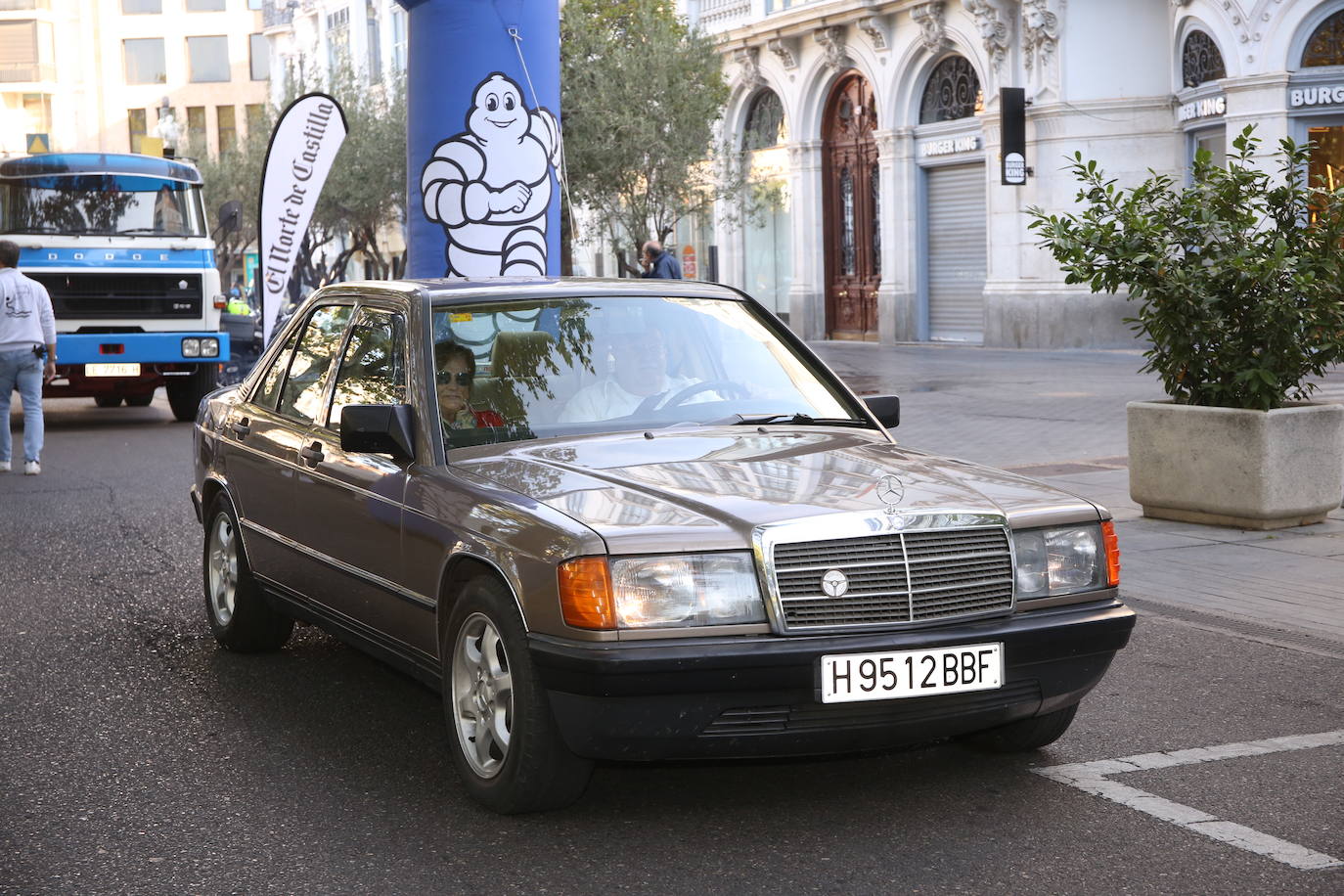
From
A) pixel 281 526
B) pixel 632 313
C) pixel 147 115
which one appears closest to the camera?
pixel 632 313

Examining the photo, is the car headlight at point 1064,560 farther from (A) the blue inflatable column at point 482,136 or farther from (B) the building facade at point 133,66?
(B) the building facade at point 133,66

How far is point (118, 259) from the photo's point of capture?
18.4m

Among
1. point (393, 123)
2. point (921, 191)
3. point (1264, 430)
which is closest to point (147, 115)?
point (393, 123)

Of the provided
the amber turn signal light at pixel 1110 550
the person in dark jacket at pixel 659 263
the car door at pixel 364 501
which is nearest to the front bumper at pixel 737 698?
the amber turn signal light at pixel 1110 550

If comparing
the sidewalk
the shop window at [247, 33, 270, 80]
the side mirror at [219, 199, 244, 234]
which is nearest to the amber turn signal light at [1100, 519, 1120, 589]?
the sidewalk

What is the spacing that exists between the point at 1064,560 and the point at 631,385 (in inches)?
57.6

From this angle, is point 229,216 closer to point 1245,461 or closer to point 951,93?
point 1245,461

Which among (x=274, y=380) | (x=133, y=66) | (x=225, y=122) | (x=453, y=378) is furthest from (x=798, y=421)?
(x=133, y=66)

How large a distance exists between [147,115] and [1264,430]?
93533mm

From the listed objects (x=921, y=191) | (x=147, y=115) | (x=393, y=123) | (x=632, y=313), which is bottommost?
(x=632, y=313)

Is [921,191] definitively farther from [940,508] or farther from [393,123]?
[940,508]

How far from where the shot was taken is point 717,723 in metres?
4.20

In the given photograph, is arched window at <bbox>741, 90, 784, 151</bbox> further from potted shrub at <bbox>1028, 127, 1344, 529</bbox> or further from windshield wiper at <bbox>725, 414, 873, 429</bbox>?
windshield wiper at <bbox>725, 414, 873, 429</bbox>

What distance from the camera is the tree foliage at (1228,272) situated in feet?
29.6
